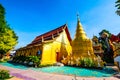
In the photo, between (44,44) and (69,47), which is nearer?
(44,44)

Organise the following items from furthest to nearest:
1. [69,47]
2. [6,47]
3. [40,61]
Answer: [69,47] → [6,47] → [40,61]

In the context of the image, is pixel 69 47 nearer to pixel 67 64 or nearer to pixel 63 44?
pixel 63 44

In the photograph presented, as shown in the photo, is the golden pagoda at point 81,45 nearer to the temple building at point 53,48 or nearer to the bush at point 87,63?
the temple building at point 53,48

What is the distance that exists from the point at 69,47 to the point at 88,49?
686cm

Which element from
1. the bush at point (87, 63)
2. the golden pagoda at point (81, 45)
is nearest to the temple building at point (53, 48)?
the golden pagoda at point (81, 45)

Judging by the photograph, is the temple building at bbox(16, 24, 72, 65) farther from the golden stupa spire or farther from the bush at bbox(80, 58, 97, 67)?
the bush at bbox(80, 58, 97, 67)

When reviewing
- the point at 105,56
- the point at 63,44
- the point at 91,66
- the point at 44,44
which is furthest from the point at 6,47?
the point at 105,56

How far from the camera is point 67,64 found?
2328cm

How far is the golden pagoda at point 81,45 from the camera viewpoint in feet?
81.5

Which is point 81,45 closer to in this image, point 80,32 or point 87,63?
point 80,32

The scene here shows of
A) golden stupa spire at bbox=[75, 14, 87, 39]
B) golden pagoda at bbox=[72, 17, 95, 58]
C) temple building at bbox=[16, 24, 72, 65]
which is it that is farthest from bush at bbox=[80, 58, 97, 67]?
golden stupa spire at bbox=[75, 14, 87, 39]

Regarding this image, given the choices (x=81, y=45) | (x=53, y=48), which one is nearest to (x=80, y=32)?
(x=81, y=45)

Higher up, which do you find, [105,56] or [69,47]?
[69,47]

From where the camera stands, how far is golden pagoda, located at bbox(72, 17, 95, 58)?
81.5 ft
